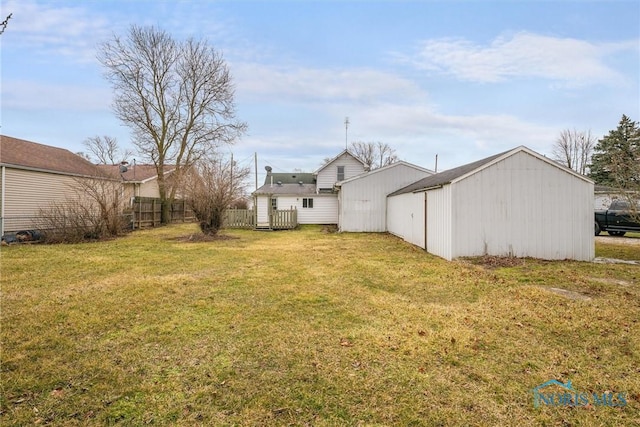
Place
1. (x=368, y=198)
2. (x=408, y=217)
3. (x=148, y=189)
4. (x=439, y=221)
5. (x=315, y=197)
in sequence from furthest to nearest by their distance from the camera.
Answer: (x=148, y=189) → (x=315, y=197) → (x=368, y=198) → (x=408, y=217) → (x=439, y=221)

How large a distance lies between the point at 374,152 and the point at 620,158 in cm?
3999

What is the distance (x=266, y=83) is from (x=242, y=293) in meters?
15.2

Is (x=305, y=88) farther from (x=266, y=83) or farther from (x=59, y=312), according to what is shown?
(x=59, y=312)

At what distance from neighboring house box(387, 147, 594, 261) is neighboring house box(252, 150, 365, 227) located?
40.3ft

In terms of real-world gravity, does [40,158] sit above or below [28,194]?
above

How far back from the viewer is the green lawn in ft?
7.44

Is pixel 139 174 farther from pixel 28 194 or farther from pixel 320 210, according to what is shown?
pixel 320 210

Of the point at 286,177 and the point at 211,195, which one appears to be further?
the point at 286,177

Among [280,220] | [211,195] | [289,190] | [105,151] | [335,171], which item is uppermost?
[105,151]

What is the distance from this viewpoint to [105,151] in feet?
119

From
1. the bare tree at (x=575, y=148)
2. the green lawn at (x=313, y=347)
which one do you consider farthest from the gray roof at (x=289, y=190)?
the bare tree at (x=575, y=148)

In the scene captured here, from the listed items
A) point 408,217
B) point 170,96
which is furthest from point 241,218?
point 408,217

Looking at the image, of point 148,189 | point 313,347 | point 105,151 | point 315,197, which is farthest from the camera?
point 105,151

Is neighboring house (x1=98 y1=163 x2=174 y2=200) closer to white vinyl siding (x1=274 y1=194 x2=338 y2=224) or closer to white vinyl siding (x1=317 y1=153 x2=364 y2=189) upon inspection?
white vinyl siding (x1=274 y1=194 x2=338 y2=224)
